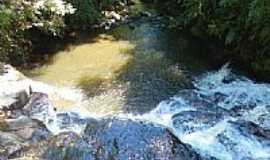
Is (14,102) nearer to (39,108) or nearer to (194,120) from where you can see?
(39,108)

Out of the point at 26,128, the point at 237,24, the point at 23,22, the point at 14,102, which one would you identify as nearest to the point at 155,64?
the point at 237,24

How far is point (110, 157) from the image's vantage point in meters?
7.92

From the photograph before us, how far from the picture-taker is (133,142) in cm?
819

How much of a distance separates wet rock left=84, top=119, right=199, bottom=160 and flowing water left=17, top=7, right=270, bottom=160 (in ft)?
2.41

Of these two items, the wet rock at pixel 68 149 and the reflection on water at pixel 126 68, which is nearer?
the wet rock at pixel 68 149

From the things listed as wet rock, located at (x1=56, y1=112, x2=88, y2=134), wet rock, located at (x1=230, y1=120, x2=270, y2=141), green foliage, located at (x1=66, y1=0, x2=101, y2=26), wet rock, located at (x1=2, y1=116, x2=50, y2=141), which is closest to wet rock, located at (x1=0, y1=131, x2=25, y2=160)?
wet rock, located at (x1=2, y1=116, x2=50, y2=141)

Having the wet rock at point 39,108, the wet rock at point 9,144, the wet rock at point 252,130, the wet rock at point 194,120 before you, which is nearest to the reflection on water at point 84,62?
the wet rock at point 39,108

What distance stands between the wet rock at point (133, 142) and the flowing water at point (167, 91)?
0.73 meters

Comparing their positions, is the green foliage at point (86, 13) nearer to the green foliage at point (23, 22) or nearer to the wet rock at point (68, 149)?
the green foliage at point (23, 22)

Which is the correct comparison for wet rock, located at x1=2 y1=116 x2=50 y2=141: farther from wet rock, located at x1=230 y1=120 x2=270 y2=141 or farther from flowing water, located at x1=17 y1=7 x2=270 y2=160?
wet rock, located at x1=230 y1=120 x2=270 y2=141

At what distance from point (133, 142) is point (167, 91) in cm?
351

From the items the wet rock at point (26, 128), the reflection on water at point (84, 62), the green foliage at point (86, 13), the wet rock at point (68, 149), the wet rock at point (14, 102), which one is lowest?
the reflection on water at point (84, 62)

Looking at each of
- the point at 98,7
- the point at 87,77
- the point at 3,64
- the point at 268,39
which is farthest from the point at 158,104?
the point at 98,7

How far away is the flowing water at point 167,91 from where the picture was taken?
952 centimetres
